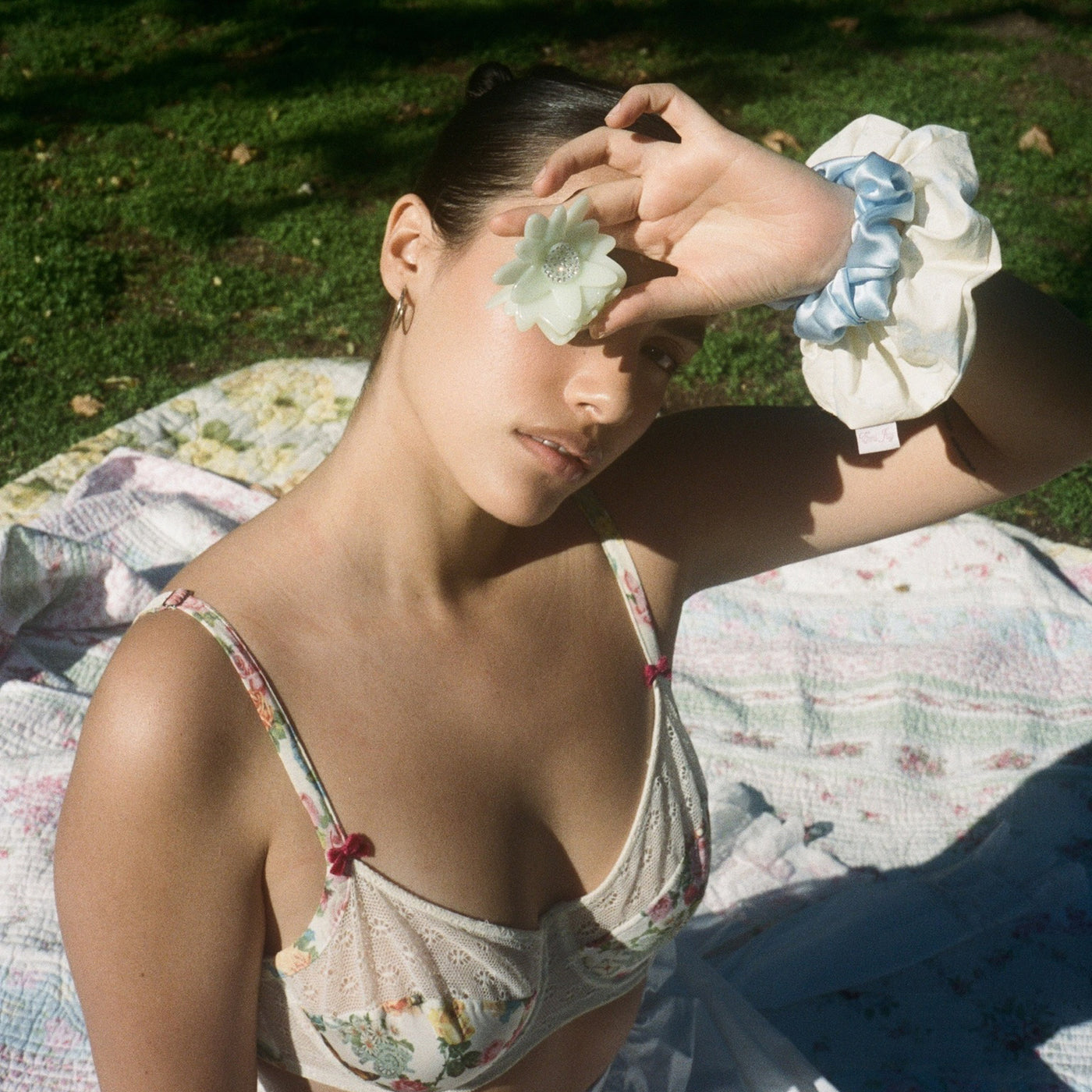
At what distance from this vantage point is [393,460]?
1938 millimetres

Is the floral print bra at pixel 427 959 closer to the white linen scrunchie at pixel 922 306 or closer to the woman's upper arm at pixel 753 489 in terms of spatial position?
the woman's upper arm at pixel 753 489

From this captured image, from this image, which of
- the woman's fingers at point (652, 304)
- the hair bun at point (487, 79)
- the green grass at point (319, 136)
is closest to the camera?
the woman's fingers at point (652, 304)

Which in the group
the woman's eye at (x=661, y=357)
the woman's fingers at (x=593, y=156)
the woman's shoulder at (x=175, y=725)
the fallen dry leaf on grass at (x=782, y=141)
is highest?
the woman's fingers at (x=593, y=156)

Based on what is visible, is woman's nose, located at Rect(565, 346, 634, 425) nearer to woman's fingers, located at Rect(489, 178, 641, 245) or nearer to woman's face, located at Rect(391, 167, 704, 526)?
woman's face, located at Rect(391, 167, 704, 526)

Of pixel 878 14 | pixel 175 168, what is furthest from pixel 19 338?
pixel 878 14

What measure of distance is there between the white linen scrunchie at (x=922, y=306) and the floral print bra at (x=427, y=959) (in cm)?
69

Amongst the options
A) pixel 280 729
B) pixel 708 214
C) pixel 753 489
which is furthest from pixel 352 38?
pixel 280 729

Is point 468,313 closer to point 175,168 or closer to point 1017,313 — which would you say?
point 1017,313

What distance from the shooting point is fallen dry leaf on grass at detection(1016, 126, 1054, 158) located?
6543 millimetres

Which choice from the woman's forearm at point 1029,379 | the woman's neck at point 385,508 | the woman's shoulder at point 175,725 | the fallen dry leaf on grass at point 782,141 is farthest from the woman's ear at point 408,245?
the fallen dry leaf on grass at point 782,141

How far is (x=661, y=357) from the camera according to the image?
6.16 feet

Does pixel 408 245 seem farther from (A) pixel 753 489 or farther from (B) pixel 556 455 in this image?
(A) pixel 753 489

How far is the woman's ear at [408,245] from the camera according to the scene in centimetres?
194

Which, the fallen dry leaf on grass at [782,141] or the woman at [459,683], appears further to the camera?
the fallen dry leaf on grass at [782,141]
